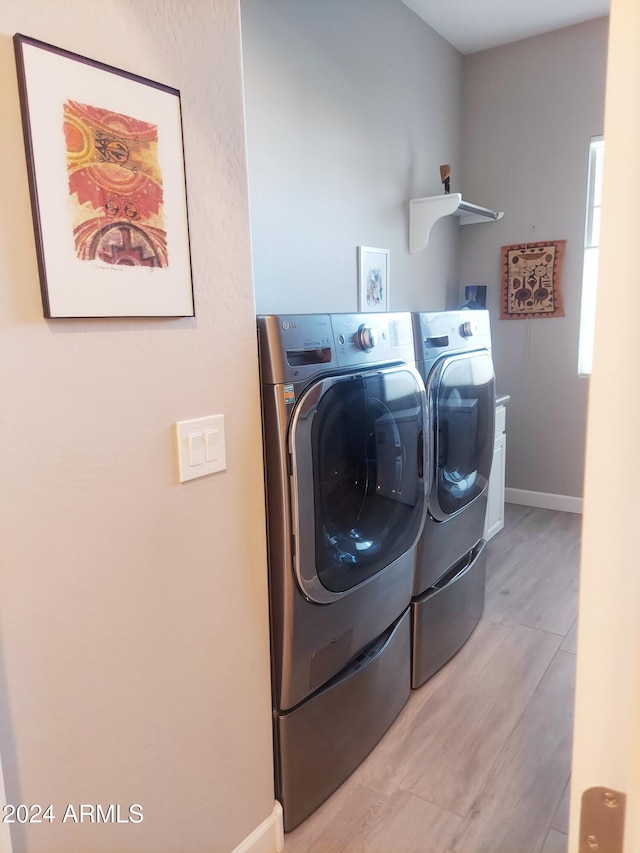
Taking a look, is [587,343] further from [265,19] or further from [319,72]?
[265,19]

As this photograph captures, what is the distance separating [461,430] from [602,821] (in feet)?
5.88

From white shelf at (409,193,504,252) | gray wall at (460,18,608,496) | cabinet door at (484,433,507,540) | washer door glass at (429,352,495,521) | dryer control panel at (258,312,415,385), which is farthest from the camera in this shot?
gray wall at (460,18,608,496)

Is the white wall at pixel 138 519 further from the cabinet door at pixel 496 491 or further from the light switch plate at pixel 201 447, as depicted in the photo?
the cabinet door at pixel 496 491

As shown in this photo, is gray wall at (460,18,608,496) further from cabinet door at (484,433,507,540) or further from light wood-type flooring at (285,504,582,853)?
light wood-type flooring at (285,504,582,853)

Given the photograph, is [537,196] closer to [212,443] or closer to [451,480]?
[451,480]

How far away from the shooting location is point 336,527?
155cm

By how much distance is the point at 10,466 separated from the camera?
3.02 feet

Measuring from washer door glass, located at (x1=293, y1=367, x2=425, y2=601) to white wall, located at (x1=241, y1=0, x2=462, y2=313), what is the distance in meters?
0.80

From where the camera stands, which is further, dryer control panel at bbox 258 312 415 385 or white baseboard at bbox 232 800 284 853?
white baseboard at bbox 232 800 284 853

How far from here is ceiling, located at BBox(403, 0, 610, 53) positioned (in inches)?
121

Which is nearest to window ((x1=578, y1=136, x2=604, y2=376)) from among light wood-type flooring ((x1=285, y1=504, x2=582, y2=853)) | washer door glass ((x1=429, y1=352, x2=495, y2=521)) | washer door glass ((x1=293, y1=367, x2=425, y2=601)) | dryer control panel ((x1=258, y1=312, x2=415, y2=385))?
washer door glass ((x1=429, y1=352, x2=495, y2=521))

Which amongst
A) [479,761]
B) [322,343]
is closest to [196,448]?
[322,343]

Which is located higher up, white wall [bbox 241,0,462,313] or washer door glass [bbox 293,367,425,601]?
white wall [bbox 241,0,462,313]

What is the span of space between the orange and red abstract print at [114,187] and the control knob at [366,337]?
2.00 feet
